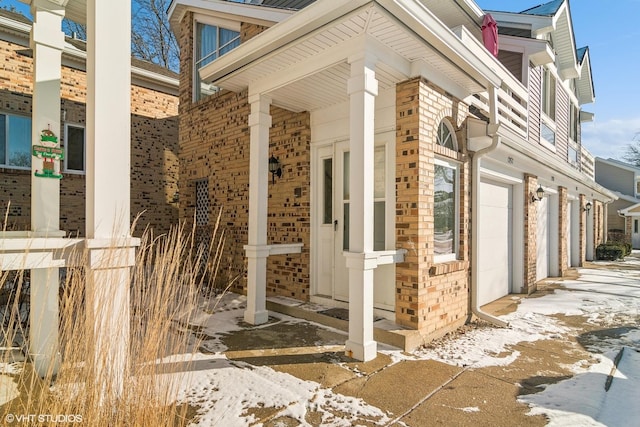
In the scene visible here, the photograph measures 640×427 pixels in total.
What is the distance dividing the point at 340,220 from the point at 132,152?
687 centimetres

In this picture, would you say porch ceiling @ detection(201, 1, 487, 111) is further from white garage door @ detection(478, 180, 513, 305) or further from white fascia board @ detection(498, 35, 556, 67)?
white fascia board @ detection(498, 35, 556, 67)

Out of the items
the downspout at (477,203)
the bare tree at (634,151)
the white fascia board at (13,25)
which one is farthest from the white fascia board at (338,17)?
the bare tree at (634,151)

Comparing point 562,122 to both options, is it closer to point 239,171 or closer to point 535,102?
point 535,102

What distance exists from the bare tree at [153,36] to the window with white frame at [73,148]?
7419mm

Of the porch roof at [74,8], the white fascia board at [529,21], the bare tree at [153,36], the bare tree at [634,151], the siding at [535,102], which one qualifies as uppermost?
the bare tree at [153,36]

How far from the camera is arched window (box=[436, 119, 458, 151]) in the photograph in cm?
474

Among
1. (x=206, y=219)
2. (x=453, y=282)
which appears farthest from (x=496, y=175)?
(x=206, y=219)

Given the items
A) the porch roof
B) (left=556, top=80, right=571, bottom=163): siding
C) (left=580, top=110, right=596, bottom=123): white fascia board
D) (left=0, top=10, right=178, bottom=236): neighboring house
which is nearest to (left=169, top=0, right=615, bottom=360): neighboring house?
the porch roof

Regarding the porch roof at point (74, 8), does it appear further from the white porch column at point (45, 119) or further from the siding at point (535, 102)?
the siding at point (535, 102)

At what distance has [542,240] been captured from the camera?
8.71m

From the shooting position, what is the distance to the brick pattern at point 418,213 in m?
4.05

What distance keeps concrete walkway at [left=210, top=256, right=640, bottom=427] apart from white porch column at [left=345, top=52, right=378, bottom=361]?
0.87ft

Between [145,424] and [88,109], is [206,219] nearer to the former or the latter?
[88,109]

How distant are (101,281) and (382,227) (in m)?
3.35
